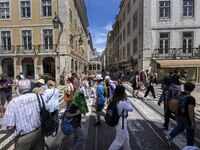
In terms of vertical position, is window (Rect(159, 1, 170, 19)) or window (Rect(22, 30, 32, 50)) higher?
window (Rect(159, 1, 170, 19))

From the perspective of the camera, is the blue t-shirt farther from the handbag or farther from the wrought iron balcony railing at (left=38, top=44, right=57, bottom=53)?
the wrought iron balcony railing at (left=38, top=44, right=57, bottom=53)

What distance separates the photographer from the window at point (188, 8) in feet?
72.6

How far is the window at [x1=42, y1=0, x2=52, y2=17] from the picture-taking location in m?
22.9

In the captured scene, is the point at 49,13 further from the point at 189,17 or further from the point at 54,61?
the point at 189,17

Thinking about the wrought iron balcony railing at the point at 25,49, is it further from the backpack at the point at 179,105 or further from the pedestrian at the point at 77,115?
the backpack at the point at 179,105

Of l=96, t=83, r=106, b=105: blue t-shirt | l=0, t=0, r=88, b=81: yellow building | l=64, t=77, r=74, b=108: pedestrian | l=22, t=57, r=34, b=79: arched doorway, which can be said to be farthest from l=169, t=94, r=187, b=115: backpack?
l=22, t=57, r=34, b=79: arched doorway

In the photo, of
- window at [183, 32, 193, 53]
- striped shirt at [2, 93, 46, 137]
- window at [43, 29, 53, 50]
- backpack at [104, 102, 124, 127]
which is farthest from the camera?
window at [43, 29, 53, 50]

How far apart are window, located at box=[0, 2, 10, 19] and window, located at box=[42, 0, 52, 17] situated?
174 inches

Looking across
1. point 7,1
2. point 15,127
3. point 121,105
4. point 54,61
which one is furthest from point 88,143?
point 7,1

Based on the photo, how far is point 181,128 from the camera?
14.8ft

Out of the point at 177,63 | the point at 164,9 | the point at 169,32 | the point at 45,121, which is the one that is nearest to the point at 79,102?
the point at 45,121

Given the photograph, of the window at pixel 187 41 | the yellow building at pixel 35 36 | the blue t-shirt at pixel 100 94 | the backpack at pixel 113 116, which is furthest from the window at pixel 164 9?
the backpack at pixel 113 116

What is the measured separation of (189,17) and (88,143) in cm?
2170

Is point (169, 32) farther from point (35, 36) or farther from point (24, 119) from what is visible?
point (24, 119)
